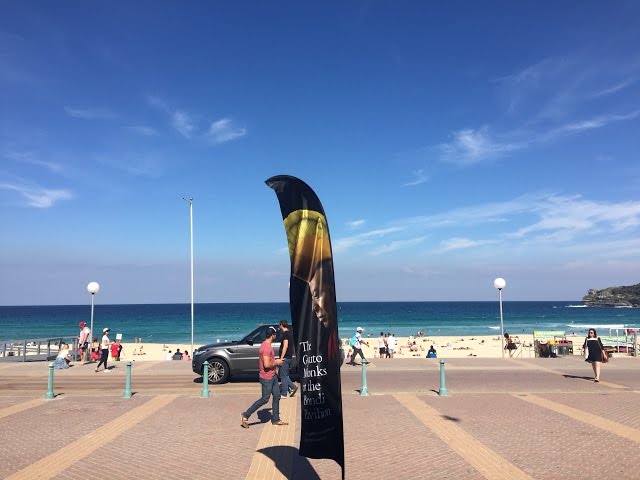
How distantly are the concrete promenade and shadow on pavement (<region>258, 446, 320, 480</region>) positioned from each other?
30 millimetres

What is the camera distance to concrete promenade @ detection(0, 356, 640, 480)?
7.32 meters

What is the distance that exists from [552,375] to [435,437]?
1015 centimetres

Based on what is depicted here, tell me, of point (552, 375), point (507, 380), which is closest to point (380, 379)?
point (507, 380)

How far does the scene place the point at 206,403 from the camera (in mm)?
12227

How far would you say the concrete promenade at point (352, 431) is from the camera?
732cm

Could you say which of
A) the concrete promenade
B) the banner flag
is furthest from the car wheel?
the banner flag

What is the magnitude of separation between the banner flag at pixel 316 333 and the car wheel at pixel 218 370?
1000 centimetres

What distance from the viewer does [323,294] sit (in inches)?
224

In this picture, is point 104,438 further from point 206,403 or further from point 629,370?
point 629,370

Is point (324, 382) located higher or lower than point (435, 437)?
higher

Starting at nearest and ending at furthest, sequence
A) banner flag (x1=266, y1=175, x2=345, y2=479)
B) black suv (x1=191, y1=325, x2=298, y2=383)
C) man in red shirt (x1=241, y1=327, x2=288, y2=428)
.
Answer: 1. banner flag (x1=266, y1=175, x2=345, y2=479)
2. man in red shirt (x1=241, y1=327, x2=288, y2=428)
3. black suv (x1=191, y1=325, x2=298, y2=383)

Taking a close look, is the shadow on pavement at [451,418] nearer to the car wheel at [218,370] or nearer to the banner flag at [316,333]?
the banner flag at [316,333]

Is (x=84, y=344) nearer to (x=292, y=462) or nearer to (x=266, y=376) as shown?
(x=266, y=376)

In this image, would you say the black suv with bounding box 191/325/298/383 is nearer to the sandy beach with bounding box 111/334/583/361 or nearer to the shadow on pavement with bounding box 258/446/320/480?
the shadow on pavement with bounding box 258/446/320/480
